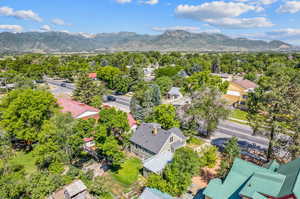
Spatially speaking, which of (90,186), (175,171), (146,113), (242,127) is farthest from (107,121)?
(242,127)

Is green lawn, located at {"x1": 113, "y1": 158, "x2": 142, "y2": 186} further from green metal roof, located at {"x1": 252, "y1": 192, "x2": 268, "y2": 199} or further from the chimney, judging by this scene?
green metal roof, located at {"x1": 252, "y1": 192, "x2": 268, "y2": 199}

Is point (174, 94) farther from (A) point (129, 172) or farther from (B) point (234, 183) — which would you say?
(B) point (234, 183)

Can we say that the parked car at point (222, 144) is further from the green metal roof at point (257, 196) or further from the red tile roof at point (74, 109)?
the red tile roof at point (74, 109)

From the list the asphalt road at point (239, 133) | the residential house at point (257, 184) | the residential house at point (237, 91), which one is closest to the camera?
the residential house at point (257, 184)

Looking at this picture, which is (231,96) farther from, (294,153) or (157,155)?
(157,155)

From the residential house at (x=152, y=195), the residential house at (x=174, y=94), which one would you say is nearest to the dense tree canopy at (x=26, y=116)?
the residential house at (x=152, y=195)

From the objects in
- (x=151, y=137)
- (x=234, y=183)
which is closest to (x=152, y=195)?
(x=234, y=183)
